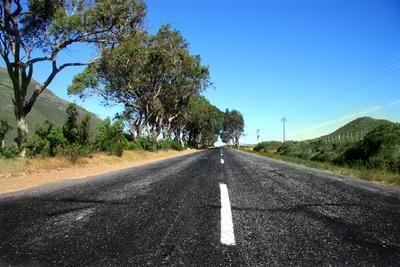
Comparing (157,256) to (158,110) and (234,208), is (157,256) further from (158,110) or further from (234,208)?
(158,110)

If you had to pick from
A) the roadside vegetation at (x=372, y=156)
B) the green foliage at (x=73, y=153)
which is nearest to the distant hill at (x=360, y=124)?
the roadside vegetation at (x=372, y=156)

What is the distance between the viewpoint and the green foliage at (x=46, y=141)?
18.0m

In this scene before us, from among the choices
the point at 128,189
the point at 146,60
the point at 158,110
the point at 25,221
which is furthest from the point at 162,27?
the point at 25,221

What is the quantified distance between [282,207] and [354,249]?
2.09 meters

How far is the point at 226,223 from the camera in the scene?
15.3ft

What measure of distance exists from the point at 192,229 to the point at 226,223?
472 mm

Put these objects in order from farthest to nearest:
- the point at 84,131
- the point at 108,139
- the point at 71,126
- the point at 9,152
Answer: the point at 108,139 → the point at 84,131 → the point at 71,126 → the point at 9,152

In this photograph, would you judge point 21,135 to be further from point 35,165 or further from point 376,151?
point 376,151

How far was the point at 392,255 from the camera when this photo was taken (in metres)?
3.64

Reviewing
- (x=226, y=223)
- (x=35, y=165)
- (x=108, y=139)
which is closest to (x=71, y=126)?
(x=108, y=139)

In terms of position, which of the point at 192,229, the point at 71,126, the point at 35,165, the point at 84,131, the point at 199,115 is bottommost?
the point at 192,229

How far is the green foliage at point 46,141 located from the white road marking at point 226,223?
43.6 ft

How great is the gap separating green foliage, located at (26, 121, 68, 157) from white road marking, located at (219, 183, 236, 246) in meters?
13.3

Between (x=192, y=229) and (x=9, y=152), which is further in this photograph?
(x=9, y=152)
